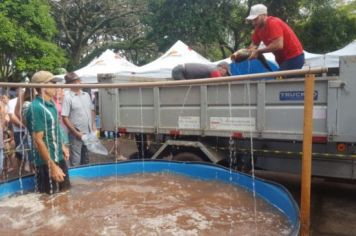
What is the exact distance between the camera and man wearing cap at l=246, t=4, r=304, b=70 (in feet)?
19.8

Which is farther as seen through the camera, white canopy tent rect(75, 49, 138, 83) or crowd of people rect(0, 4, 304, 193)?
white canopy tent rect(75, 49, 138, 83)

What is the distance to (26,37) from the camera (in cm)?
1827

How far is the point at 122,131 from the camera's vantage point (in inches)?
Result: 302

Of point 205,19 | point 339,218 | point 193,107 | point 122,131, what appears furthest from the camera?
point 205,19

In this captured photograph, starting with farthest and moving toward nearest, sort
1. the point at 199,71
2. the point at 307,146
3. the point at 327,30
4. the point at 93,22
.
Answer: the point at 93,22
the point at 327,30
the point at 199,71
the point at 307,146

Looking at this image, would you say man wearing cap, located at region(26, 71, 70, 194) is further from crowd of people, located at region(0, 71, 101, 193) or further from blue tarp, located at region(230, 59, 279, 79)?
blue tarp, located at region(230, 59, 279, 79)

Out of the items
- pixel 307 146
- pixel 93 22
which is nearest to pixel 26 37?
pixel 93 22

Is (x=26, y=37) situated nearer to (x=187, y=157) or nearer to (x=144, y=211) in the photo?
(x=187, y=157)

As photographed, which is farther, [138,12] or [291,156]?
[138,12]

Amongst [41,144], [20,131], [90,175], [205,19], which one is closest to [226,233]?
[41,144]

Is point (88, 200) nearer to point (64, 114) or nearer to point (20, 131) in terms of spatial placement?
point (64, 114)

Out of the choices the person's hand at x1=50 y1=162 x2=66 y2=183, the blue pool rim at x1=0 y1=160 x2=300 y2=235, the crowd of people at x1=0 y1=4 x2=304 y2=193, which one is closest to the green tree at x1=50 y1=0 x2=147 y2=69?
the crowd of people at x1=0 y1=4 x2=304 y2=193

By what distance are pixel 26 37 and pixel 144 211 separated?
52.0 ft

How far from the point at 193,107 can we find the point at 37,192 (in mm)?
2602
